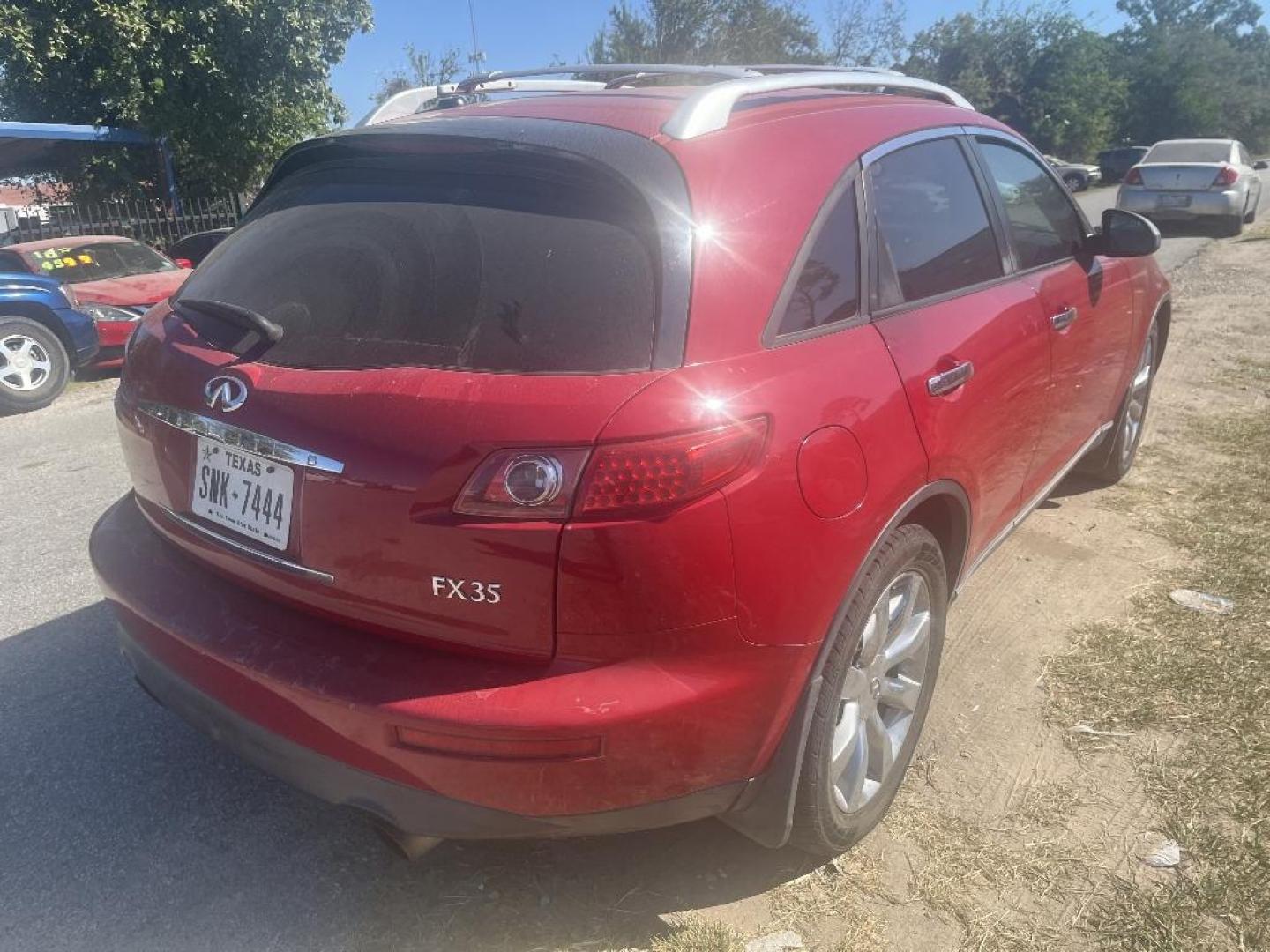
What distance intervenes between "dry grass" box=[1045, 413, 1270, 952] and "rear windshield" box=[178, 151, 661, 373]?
5.76 ft

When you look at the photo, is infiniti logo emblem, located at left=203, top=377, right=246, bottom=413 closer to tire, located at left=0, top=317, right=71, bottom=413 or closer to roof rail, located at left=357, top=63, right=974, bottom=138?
roof rail, located at left=357, top=63, right=974, bottom=138

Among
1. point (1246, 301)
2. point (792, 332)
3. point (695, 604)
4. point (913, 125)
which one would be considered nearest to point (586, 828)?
point (695, 604)

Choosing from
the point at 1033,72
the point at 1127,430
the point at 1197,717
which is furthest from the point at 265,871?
the point at 1033,72

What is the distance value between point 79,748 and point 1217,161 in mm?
19572

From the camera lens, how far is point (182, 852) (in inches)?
99.5

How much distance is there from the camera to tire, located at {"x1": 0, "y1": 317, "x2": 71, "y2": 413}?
7770 millimetres

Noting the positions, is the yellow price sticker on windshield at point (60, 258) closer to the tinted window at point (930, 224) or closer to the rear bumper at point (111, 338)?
the rear bumper at point (111, 338)

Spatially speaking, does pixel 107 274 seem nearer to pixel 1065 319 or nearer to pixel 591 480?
pixel 1065 319

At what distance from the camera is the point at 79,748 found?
293 cm

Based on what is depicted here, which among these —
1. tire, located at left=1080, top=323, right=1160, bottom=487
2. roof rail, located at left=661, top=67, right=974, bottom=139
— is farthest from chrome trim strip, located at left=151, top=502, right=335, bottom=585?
tire, located at left=1080, top=323, right=1160, bottom=487

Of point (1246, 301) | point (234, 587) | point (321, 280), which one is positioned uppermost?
point (321, 280)

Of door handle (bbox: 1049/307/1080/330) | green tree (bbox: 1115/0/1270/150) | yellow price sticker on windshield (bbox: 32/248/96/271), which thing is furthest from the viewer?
green tree (bbox: 1115/0/1270/150)

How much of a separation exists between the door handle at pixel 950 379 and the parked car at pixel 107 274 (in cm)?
826

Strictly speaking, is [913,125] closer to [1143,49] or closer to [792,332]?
[792,332]
